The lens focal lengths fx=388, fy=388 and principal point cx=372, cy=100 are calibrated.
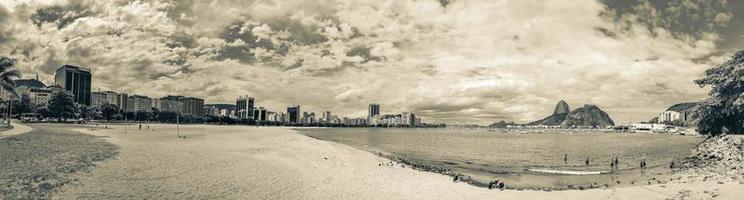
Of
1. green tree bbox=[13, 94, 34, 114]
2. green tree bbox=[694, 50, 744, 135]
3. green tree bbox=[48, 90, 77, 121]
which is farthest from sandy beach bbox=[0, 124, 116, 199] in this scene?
green tree bbox=[13, 94, 34, 114]

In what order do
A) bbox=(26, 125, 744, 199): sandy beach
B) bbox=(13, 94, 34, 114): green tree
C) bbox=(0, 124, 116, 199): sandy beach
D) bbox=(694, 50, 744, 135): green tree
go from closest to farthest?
bbox=(0, 124, 116, 199): sandy beach
bbox=(26, 125, 744, 199): sandy beach
bbox=(694, 50, 744, 135): green tree
bbox=(13, 94, 34, 114): green tree

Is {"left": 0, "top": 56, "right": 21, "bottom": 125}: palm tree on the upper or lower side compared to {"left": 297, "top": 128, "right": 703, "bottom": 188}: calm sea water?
upper

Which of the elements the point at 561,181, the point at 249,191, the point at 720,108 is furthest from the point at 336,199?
the point at 720,108

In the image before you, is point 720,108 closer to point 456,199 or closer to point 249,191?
point 456,199

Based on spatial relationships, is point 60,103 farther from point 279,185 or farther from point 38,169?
point 279,185

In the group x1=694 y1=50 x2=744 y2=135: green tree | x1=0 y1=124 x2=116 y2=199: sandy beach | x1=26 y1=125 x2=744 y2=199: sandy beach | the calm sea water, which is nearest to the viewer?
x1=0 y1=124 x2=116 y2=199: sandy beach

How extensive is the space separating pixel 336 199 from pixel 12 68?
6015 centimetres

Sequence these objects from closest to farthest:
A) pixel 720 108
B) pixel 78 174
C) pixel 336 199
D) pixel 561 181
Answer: pixel 336 199 → pixel 78 174 → pixel 561 181 → pixel 720 108

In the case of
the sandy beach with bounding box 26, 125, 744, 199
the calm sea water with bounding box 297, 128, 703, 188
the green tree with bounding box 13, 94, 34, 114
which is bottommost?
the calm sea water with bounding box 297, 128, 703, 188

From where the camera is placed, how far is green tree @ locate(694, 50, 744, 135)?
1608 inches

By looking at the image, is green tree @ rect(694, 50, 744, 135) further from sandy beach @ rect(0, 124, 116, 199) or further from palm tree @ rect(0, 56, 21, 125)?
palm tree @ rect(0, 56, 21, 125)

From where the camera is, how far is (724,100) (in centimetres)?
4312

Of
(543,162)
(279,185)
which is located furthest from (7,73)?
(543,162)

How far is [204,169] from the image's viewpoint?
23.1 metres
